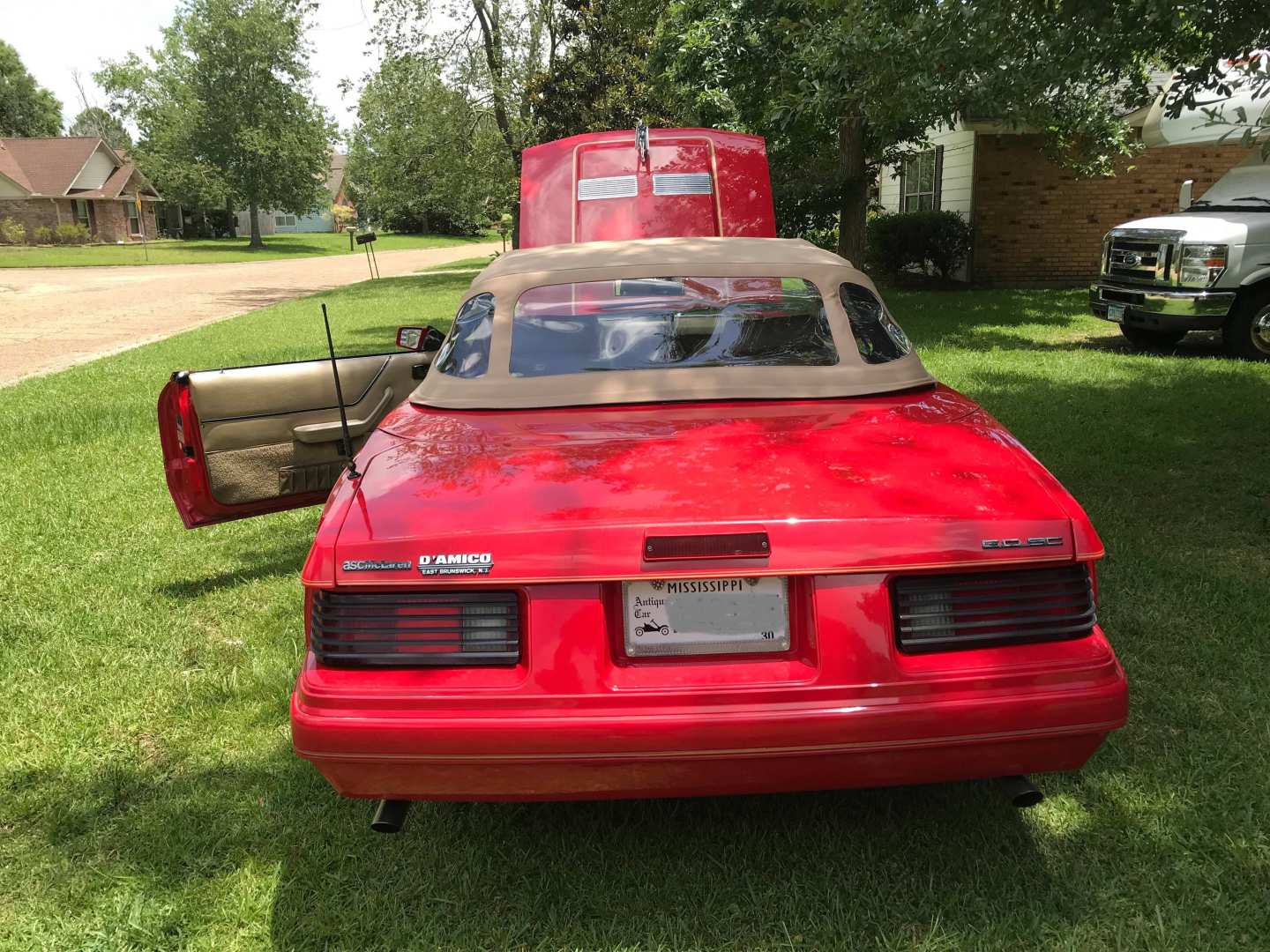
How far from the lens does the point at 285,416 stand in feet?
15.6

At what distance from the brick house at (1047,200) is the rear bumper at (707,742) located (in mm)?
17212

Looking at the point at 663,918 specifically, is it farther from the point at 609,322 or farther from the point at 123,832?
the point at 609,322

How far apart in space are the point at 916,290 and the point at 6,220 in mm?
53350

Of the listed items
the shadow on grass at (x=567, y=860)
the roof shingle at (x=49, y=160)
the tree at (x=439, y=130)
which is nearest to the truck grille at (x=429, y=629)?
the shadow on grass at (x=567, y=860)

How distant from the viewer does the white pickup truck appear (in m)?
10.5

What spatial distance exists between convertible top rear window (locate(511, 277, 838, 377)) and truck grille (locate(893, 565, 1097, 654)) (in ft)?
3.82

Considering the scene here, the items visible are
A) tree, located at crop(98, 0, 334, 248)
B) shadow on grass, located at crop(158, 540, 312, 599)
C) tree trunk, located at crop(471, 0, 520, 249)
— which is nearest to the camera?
shadow on grass, located at crop(158, 540, 312, 599)

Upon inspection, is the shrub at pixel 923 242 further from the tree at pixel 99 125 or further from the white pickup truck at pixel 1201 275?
the tree at pixel 99 125

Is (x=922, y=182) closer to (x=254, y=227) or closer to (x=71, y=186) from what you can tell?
(x=254, y=227)

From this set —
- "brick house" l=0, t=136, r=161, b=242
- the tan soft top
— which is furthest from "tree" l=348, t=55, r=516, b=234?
"brick house" l=0, t=136, r=161, b=242

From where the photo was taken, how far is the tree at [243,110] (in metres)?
51.7

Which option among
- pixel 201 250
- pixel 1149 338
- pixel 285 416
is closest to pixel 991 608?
pixel 285 416

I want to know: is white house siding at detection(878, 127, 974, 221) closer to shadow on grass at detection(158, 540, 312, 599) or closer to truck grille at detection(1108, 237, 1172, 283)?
truck grille at detection(1108, 237, 1172, 283)

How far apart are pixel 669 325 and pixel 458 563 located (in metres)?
1.51
